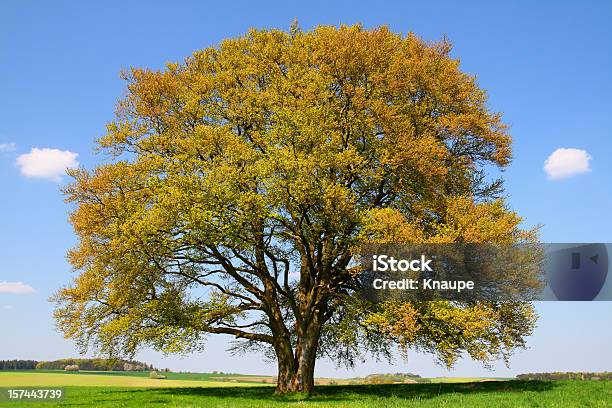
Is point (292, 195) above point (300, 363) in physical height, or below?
above

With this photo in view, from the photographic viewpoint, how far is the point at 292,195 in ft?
101

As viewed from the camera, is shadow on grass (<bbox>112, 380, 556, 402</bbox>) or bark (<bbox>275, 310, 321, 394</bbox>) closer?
shadow on grass (<bbox>112, 380, 556, 402</bbox>)

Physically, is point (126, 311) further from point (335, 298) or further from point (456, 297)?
point (456, 297)

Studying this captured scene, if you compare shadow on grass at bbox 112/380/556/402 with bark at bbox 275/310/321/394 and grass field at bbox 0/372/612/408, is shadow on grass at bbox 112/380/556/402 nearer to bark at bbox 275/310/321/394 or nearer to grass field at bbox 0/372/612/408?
grass field at bbox 0/372/612/408

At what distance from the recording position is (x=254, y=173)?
104 feet

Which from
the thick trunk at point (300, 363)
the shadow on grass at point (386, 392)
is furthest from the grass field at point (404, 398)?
the thick trunk at point (300, 363)

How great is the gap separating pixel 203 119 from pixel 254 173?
8084 millimetres

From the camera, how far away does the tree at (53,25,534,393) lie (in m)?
31.0

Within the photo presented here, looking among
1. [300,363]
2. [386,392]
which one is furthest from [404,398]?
[300,363]

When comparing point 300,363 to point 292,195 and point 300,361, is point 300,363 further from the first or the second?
point 292,195

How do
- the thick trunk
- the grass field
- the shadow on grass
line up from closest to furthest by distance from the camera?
the grass field < the shadow on grass < the thick trunk

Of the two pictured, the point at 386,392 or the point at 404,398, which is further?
the point at 386,392

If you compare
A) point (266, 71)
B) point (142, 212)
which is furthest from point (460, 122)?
point (142, 212)

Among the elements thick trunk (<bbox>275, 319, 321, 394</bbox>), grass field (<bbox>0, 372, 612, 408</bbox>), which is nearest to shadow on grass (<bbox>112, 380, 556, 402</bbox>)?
grass field (<bbox>0, 372, 612, 408</bbox>)
